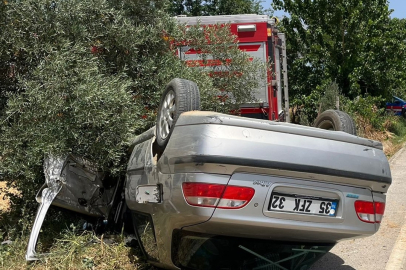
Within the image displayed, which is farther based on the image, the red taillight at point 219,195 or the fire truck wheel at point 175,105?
Result: the fire truck wheel at point 175,105

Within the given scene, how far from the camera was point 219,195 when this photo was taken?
10.7 ft

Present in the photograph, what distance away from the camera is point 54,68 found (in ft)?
16.6

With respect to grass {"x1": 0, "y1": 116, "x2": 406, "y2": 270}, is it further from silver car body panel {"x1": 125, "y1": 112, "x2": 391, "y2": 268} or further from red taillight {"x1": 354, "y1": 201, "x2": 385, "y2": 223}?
red taillight {"x1": 354, "y1": 201, "x2": 385, "y2": 223}

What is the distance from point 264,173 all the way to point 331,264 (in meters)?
2.23

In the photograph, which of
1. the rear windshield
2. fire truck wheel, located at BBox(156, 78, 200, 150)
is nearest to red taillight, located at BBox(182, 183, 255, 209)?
the rear windshield

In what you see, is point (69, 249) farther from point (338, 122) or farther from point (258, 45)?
point (258, 45)

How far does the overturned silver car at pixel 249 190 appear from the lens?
3.27 meters

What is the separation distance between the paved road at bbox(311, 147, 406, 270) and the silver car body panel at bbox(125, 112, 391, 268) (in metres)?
1.44

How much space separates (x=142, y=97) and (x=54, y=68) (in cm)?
152

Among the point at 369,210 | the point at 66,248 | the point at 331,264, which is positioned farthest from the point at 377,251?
the point at 66,248

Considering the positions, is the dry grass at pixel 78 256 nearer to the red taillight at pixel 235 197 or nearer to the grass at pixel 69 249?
the grass at pixel 69 249

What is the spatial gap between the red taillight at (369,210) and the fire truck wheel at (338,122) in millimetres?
1048

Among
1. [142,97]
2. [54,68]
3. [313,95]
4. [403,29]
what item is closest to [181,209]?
[54,68]

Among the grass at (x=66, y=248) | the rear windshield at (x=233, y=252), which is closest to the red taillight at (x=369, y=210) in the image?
the rear windshield at (x=233, y=252)
